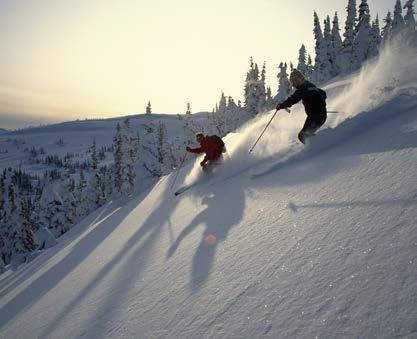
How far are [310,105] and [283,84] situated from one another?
6770 cm

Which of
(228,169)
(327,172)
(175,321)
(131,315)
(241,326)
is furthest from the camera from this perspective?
(228,169)

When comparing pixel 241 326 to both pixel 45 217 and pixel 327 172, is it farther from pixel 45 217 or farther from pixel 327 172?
pixel 45 217

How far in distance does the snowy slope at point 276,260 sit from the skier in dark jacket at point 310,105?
15.8 inches

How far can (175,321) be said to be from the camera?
273 cm

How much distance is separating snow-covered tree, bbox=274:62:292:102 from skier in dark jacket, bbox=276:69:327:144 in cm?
6301

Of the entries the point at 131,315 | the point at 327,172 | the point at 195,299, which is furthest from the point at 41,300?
the point at 327,172

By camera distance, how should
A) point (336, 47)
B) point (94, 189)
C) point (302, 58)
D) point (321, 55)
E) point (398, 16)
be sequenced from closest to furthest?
point (398, 16), point (94, 189), point (321, 55), point (336, 47), point (302, 58)

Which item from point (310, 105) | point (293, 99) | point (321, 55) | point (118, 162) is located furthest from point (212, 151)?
point (321, 55)

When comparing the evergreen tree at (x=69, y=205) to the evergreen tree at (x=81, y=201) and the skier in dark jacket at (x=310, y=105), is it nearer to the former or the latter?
the evergreen tree at (x=81, y=201)

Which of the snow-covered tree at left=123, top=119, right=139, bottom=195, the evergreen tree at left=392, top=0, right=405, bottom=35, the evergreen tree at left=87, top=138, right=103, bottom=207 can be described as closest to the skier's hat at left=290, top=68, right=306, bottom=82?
the snow-covered tree at left=123, top=119, right=139, bottom=195

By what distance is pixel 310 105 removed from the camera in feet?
25.8

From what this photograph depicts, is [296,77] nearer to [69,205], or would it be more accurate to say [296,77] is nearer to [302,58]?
[69,205]

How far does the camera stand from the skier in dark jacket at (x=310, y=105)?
7.64 metres

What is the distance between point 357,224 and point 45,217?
60.2 m
